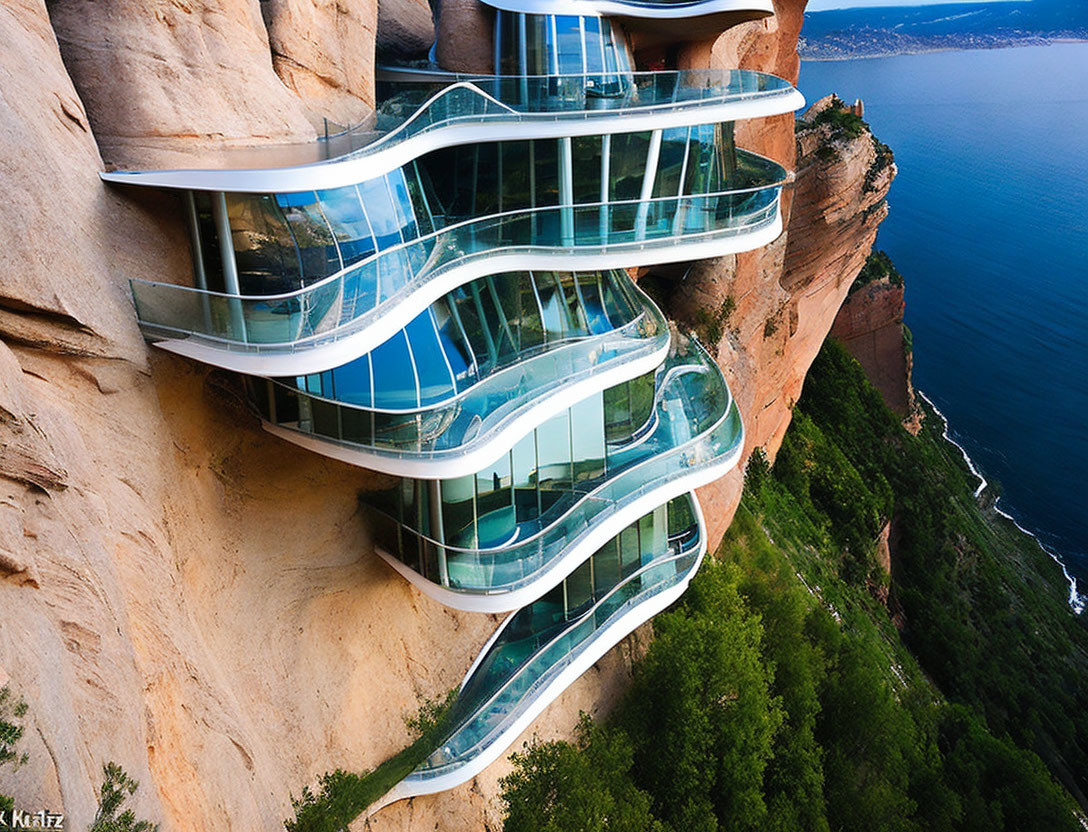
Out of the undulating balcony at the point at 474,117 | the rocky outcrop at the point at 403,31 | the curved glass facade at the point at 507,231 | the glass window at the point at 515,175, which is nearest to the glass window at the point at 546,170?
the curved glass facade at the point at 507,231

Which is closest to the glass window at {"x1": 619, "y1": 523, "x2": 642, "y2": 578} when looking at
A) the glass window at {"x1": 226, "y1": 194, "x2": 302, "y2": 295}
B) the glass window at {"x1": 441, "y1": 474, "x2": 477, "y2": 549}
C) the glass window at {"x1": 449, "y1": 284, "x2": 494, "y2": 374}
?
the glass window at {"x1": 441, "y1": 474, "x2": 477, "y2": 549}

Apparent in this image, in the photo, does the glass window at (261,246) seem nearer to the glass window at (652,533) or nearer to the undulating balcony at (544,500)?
the undulating balcony at (544,500)

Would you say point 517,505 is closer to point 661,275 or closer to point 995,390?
point 661,275

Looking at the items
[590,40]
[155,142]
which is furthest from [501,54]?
[155,142]

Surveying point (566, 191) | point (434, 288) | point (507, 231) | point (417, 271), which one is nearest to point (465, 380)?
point (434, 288)

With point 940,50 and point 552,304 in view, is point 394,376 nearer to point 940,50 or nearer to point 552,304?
point 552,304

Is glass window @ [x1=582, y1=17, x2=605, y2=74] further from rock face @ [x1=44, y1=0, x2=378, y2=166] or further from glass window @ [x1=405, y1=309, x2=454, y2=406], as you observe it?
glass window @ [x1=405, y1=309, x2=454, y2=406]
